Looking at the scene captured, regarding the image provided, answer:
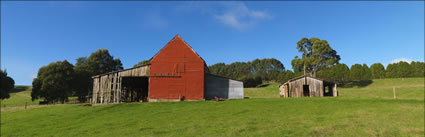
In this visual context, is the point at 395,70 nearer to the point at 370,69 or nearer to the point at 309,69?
the point at 370,69

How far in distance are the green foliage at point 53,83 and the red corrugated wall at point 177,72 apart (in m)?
35.6

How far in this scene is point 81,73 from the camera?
199 ft

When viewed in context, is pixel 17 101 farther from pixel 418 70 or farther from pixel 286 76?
pixel 418 70

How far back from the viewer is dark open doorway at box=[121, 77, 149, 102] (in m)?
37.2

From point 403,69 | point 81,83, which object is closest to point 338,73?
point 403,69

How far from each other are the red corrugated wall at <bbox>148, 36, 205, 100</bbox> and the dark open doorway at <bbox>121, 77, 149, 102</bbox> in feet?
16.3

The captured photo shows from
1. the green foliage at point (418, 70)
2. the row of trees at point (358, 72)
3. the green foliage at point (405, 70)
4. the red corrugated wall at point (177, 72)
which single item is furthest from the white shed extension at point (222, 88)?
the green foliage at point (418, 70)

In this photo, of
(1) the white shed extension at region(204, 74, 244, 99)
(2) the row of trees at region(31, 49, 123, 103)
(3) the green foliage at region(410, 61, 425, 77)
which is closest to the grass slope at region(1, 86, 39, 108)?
(2) the row of trees at region(31, 49, 123, 103)

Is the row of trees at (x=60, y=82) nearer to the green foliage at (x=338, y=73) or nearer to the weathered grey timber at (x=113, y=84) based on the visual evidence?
the weathered grey timber at (x=113, y=84)

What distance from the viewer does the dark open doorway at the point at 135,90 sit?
3719 cm

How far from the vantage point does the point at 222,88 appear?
34562 mm

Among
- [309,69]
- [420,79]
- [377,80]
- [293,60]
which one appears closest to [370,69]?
[377,80]

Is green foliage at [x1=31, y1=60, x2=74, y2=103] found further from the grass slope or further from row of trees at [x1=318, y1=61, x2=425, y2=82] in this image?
row of trees at [x1=318, y1=61, x2=425, y2=82]

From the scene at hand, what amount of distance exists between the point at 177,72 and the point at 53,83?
39.4m
